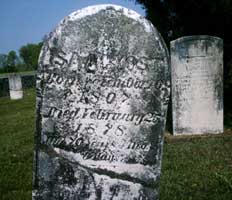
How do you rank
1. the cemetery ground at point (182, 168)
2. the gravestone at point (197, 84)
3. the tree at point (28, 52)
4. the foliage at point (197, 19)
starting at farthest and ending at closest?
the tree at point (28, 52), the foliage at point (197, 19), the gravestone at point (197, 84), the cemetery ground at point (182, 168)

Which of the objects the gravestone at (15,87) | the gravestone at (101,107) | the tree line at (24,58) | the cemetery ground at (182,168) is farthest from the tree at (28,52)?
the gravestone at (101,107)

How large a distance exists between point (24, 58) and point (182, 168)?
247 feet

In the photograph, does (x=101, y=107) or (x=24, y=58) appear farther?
(x=24, y=58)

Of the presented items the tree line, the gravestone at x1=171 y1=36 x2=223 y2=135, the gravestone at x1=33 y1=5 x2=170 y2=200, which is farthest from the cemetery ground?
the tree line

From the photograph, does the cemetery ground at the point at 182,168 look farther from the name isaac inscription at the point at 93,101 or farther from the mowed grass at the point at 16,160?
the name isaac inscription at the point at 93,101

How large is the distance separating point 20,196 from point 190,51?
4.40 metres

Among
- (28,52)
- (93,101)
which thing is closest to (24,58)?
(28,52)

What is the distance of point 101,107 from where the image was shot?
2924 mm

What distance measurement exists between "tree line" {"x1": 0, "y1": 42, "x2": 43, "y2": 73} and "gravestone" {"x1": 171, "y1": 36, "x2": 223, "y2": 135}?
181 feet

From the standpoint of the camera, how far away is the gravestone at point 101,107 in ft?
9.34

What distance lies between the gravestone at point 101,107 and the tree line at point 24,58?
59133 millimetres

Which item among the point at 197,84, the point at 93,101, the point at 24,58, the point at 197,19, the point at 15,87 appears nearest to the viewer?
the point at 93,101

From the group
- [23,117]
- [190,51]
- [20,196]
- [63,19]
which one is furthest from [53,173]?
[23,117]

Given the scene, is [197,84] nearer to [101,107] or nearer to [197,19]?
[197,19]
